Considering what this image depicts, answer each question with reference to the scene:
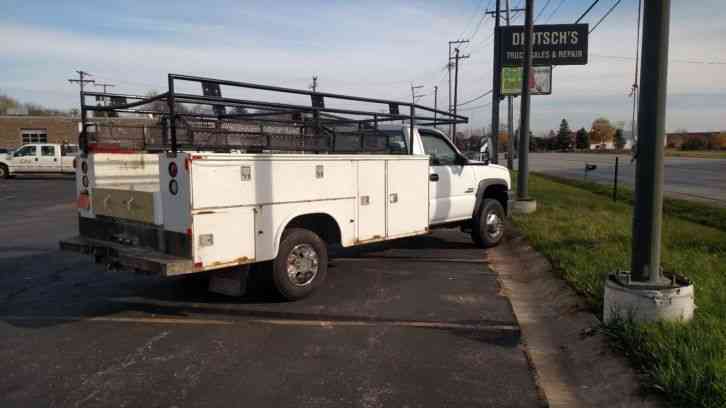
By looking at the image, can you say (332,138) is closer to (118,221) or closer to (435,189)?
(435,189)

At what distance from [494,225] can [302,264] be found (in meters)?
4.50

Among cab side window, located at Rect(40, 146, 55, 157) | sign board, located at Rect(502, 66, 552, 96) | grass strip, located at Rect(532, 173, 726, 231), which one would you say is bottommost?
grass strip, located at Rect(532, 173, 726, 231)

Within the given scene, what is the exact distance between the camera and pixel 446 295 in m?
6.81

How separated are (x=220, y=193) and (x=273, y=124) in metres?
1.73

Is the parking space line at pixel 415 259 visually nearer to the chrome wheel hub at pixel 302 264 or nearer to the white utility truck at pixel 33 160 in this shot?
the chrome wheel hub at pixel 302 264

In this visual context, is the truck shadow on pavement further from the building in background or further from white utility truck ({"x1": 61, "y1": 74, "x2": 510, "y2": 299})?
the building in background

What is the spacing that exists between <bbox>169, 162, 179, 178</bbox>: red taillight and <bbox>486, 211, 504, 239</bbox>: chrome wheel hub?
5842mm

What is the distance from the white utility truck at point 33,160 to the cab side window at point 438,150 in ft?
94.8

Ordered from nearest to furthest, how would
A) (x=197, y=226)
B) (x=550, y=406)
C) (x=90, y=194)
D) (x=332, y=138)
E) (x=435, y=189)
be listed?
1. (x=550, y=406)
2. (x=197, y=226)
3. (x=90, y=194)
4. (x=332, y=138)
5. (x=435, y=189)

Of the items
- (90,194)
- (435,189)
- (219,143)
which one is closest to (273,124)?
(219,143)

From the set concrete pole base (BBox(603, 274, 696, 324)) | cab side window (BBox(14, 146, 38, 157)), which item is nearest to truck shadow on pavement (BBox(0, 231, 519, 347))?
concrete pole base (BBox(603, 274, 696, 324))

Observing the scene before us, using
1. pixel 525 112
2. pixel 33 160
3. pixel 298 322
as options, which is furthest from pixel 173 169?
pixel 33 160

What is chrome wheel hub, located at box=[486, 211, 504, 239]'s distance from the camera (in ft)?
32.1

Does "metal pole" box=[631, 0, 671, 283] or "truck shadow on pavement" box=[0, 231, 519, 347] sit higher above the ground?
"metal pole" box=[631, 0, 671, 283]
